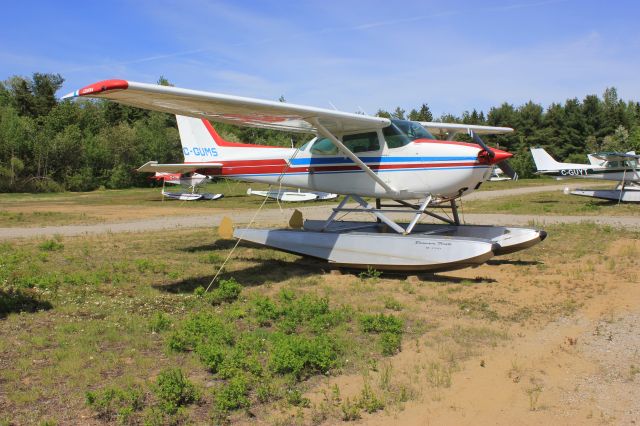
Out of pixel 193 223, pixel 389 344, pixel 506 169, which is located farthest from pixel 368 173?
pixel 193 223

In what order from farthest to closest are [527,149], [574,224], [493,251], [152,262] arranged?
[527,149] < [574,224] < [152,262] < [493,251]

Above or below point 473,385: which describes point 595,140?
above

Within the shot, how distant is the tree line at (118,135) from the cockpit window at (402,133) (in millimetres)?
29737

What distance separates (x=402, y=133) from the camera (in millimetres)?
10547

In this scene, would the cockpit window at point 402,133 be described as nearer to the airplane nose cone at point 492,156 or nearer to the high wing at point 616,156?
the airplane nose cone at point 492,156

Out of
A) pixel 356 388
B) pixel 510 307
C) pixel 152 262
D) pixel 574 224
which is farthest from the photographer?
pixel 574 224

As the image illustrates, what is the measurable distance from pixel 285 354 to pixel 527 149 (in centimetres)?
7059

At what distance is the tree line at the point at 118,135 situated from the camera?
5009 cm

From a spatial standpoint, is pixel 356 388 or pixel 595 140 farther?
pixel 595 140

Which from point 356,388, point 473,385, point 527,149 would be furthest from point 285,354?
point 527,149

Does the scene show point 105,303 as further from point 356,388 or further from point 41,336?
point 356,388

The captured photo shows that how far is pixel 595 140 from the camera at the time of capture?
70500 mm

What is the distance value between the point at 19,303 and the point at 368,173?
610 centimetres

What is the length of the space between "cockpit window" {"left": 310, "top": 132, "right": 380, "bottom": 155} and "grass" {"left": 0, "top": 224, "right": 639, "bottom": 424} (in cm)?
234
